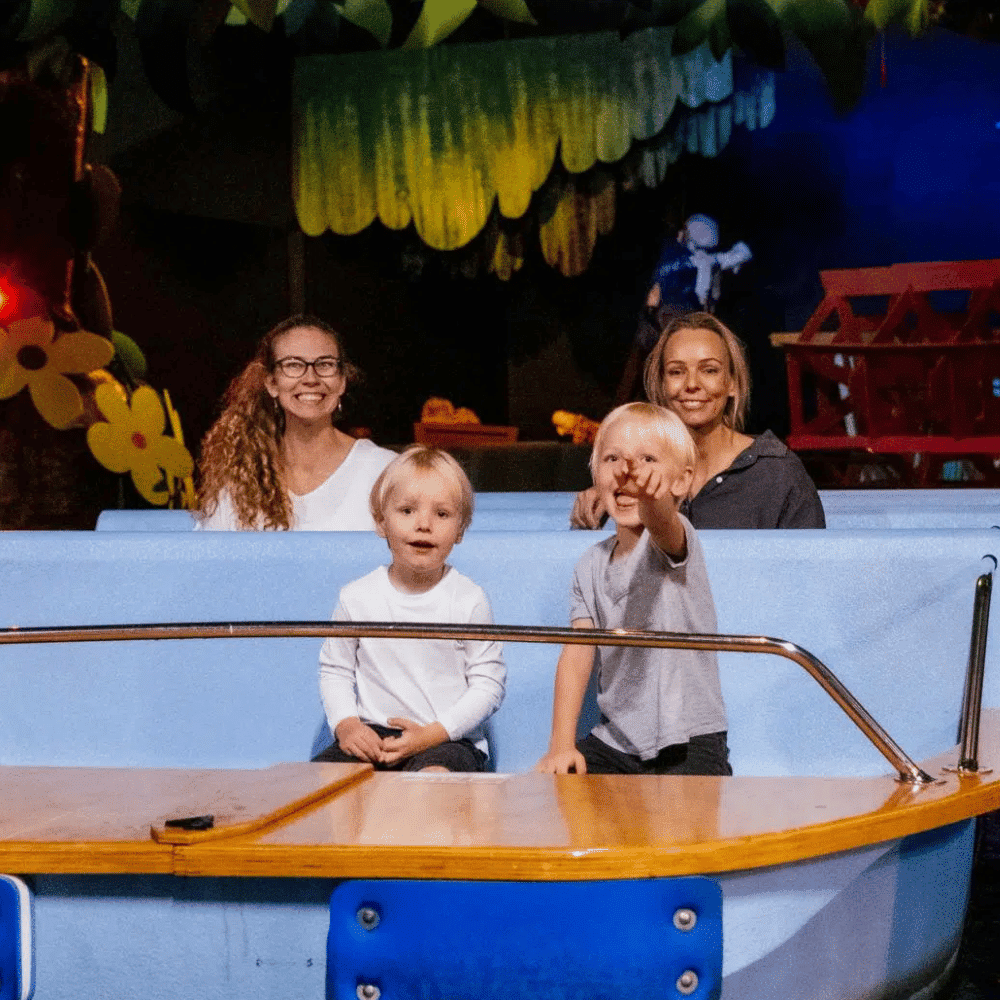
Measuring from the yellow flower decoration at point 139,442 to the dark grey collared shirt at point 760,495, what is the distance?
4982 millimetres

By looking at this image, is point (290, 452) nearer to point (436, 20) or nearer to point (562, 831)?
point (562, 831)

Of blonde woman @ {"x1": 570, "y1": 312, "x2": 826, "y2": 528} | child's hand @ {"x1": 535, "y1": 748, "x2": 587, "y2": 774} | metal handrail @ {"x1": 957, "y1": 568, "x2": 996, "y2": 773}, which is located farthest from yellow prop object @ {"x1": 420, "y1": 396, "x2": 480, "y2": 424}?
metal handrail @ {"x1": 957, "y1": 568, "x2": 996, "y2": 773}

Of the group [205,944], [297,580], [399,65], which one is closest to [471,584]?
[297,580]

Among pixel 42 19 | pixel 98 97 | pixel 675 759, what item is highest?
pixel 42 19

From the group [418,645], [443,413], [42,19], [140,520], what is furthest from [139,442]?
[418,645]

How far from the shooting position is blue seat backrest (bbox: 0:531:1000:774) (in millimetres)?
2656

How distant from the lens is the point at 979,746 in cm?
212

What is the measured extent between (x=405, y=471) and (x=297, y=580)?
43cm

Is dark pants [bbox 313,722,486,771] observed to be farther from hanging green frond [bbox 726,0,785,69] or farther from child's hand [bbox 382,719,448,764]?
hanging green frond [bbox 726,0,785,69]

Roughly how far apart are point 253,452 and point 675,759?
1.28m

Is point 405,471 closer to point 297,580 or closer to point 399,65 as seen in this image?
point 297,580

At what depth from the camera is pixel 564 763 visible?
2.29m

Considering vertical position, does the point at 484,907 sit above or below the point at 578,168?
below

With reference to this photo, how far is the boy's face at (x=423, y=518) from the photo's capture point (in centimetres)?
251
